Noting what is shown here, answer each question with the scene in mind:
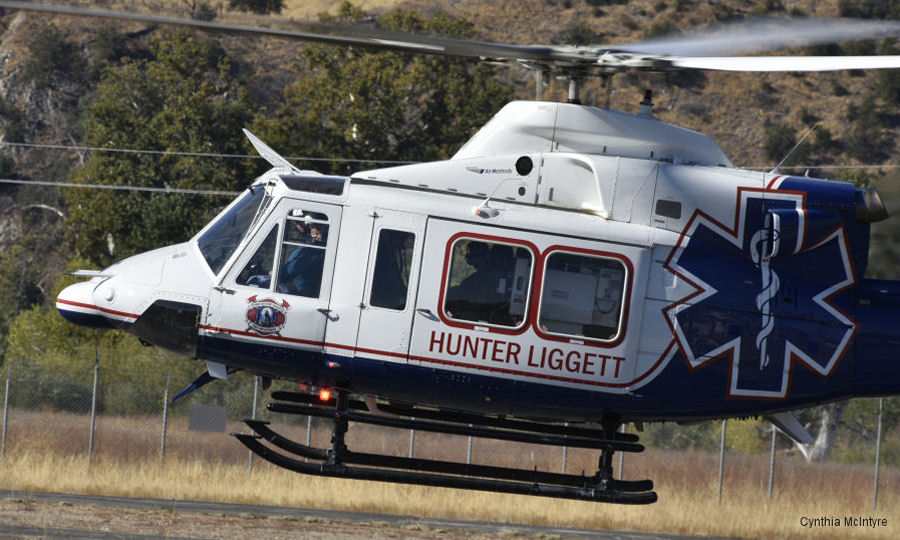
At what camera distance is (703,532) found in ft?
60.2

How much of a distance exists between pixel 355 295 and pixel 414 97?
28669mm

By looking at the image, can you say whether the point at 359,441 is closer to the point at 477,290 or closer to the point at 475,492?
the point at 475,492

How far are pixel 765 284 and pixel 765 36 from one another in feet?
7.52

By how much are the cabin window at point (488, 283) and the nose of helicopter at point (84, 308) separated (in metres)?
3.29

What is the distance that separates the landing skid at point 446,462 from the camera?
33.7ft

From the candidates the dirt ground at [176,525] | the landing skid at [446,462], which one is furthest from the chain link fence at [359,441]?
the landing skid at [446,462]

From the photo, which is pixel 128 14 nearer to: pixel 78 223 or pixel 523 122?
pixel 523 122

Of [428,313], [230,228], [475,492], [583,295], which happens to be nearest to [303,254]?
[230,228]

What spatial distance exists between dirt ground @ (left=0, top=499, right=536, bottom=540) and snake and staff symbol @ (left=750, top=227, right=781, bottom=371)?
6667mm

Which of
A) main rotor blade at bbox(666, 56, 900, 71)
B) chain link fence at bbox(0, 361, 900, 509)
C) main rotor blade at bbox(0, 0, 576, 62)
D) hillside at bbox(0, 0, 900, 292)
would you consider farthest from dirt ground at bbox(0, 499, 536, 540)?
hillside at bbox(0, 0, 900, 292)

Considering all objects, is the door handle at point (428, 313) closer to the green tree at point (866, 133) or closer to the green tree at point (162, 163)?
the green tree at point (162, 163)

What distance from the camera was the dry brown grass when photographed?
18.3m

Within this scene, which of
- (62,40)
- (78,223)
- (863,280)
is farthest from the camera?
(62,40)

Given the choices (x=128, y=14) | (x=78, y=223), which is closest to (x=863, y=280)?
(x=128, y=14)
